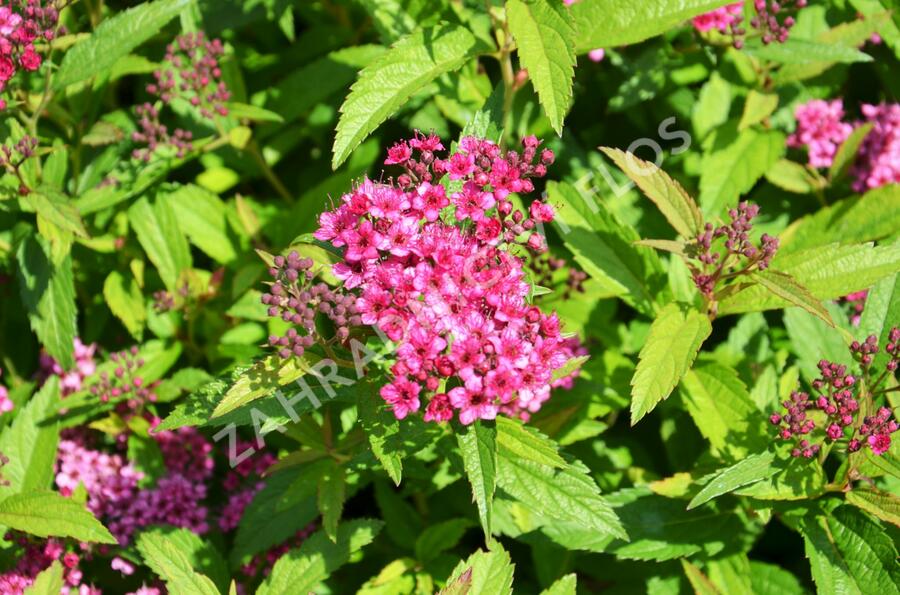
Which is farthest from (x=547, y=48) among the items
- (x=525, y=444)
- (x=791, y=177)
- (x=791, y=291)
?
(x=791, y=177)

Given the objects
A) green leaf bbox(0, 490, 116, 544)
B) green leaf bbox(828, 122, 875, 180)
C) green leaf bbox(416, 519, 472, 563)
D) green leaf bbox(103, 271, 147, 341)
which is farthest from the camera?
green leaf bbox(828, 122, 875, 180)

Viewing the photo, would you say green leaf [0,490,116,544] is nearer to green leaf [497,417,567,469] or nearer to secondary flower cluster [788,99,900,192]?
green leaf [497,417,567,469]

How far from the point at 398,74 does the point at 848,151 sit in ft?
7.43

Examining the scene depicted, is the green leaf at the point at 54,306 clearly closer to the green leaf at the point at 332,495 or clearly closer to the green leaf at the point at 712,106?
the green leaf at the point at 332,495

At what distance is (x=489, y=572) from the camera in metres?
3.06

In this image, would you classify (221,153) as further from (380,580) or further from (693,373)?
(693,373)

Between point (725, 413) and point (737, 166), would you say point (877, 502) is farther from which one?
point (737, 166)

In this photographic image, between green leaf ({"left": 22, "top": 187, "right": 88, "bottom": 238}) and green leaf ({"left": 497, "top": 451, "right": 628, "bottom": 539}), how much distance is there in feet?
5.95

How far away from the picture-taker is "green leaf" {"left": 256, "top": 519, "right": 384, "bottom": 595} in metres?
3.22

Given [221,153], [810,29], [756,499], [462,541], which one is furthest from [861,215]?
[221,153]

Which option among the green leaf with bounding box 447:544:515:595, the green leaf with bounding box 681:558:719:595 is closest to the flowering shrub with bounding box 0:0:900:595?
the green leaf with bounding box 447:544:515:595

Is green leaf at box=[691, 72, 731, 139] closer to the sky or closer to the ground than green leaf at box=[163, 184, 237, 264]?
closer to the ground

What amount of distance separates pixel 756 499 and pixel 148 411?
258cm

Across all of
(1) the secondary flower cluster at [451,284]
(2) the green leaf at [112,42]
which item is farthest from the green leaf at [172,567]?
(2) the green leaf at [112,42]
